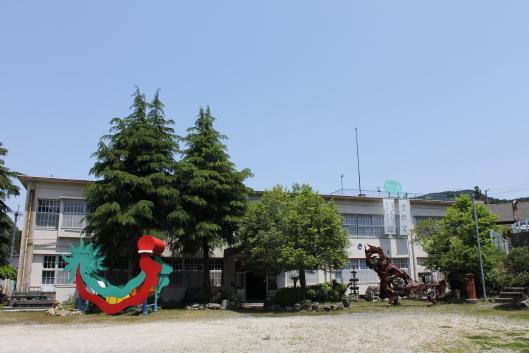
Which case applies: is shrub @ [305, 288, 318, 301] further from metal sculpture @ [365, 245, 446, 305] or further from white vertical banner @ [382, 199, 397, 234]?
white vertical banner @ [382, 199, 397, 234]

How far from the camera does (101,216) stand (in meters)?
24.4

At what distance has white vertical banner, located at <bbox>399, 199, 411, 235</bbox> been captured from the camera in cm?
3578

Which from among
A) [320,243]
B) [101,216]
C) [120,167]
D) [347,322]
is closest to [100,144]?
[120,167]

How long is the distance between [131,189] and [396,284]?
→ 51.5ft

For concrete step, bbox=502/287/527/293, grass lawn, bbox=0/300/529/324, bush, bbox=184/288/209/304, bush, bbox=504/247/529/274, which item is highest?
bush, bbox=504/247/529/274

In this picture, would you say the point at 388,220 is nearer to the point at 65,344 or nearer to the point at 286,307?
the point at 286,307

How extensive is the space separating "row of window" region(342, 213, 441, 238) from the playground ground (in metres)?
13.9

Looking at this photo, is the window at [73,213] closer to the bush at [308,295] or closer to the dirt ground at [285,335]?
the dirt ground at [285,335]

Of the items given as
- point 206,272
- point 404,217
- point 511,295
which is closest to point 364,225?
point 404,217

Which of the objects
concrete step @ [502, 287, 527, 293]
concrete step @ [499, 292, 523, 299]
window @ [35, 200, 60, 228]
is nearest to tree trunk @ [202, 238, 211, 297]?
window @ [35, 200, 60, 228]

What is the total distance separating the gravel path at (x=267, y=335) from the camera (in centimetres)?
1187

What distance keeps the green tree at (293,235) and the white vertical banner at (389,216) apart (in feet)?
36.3

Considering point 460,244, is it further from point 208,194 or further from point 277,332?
point 277,332

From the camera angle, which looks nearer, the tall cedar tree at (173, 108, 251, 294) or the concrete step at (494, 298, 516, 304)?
the concrete step at (494, 298, 516, 304)
